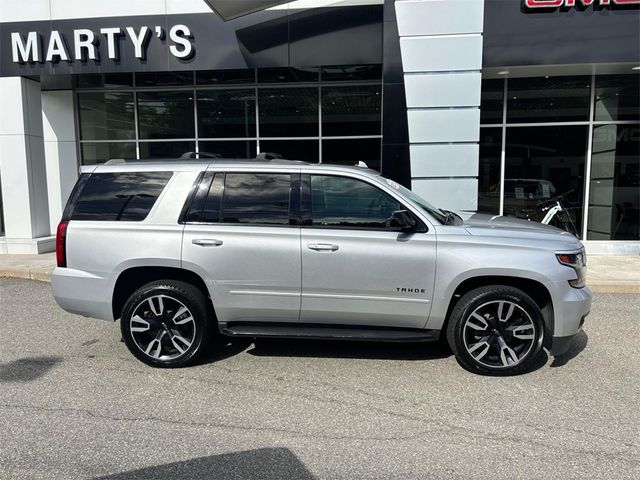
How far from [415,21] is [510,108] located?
338cm

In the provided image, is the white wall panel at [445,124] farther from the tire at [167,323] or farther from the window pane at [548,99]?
the tire at [167,323]

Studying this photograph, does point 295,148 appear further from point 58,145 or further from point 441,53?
point 58,145

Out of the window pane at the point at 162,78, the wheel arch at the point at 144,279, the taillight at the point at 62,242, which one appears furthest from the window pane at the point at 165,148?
the wheel arch at the point at 144,279

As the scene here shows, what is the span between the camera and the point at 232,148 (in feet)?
40.2

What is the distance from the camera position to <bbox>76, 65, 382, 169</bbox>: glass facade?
11688 millimetres

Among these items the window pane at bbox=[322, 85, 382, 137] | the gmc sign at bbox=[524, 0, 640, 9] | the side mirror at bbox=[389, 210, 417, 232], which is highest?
the gmc sign at bbox=[524, 0, 640, 9]

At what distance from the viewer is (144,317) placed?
4.55 meters

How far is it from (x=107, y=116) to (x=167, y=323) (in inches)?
394

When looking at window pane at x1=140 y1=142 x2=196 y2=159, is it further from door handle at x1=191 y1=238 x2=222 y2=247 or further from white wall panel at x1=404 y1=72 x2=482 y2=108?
door handle at x1=191 y1=238 x2=222 y2=247

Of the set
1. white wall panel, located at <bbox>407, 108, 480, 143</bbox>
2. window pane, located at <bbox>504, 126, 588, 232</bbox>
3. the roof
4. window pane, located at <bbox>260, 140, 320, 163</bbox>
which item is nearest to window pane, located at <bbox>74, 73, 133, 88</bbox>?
window pane, located at <bbox>260, 140, 320, 163</bbox>

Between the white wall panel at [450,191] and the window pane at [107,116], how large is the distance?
7.80 m

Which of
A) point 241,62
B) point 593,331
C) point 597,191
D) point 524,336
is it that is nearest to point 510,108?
point 597,191

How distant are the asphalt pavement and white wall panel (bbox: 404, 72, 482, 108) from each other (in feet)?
18.1

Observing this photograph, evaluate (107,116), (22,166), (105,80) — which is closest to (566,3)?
(105,80)
